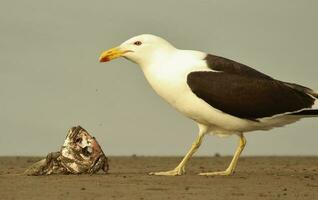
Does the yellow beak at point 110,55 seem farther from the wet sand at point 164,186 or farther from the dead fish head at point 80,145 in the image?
the wet sand at point 164,186

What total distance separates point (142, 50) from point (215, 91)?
161 centimetres

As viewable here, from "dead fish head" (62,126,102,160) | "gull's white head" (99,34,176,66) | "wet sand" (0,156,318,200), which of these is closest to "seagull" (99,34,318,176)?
"gull's white head" (99,34,176,66)

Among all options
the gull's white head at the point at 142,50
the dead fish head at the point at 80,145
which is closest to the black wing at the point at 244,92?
the gull's white head at the point at 142,50

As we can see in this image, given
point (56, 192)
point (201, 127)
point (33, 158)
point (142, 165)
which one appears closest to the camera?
point (56, 192)

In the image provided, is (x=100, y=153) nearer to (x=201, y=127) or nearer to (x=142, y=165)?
(x=201, y=127)

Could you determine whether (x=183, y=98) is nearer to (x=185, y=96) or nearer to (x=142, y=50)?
(x=185, y=96)

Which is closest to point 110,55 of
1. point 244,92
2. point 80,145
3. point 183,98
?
point 183,98

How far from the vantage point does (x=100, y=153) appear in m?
20.0

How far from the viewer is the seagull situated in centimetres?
1998

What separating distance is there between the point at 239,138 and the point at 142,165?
5347 millimetres

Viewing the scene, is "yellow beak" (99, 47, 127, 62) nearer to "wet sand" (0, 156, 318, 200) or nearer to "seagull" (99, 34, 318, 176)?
"seagull" (99, 34, 318, 176)

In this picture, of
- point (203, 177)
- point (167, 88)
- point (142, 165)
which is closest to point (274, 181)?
point (203, 177)

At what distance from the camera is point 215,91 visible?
800 inches

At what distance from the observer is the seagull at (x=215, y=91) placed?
19984 millimetres
